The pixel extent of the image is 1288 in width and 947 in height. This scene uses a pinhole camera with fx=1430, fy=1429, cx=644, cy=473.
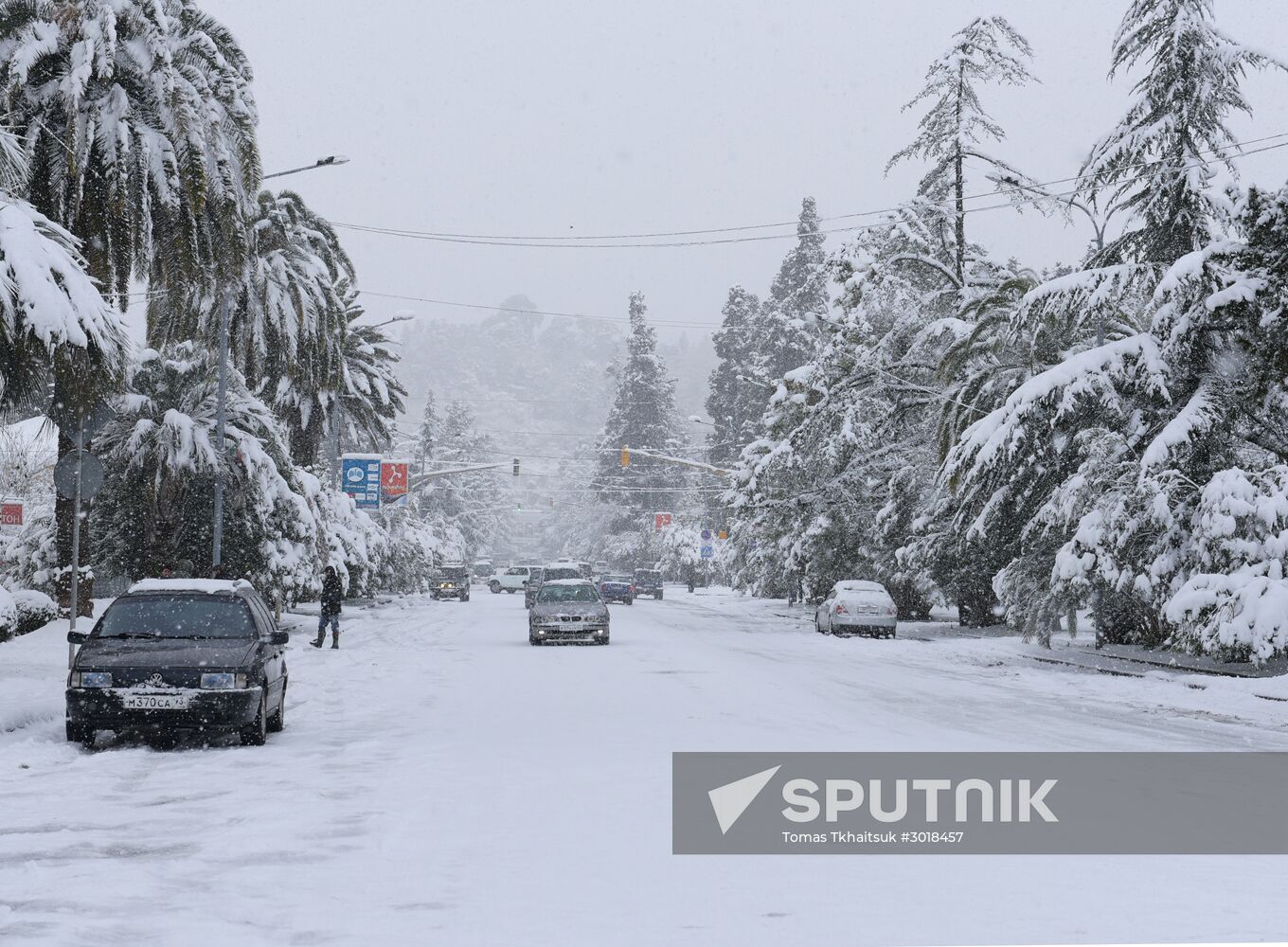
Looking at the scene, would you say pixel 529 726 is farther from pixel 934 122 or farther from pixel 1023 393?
pixel 934 122

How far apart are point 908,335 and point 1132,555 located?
57.4 feet

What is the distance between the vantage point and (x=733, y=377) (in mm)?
111125

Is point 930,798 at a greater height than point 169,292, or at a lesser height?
lesser

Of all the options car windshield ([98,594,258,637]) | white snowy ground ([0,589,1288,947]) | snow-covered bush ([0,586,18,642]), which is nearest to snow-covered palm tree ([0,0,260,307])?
snow-covered bush ([0,586,18,642])

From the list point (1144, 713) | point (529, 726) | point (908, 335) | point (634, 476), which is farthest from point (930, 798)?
point (634, 476)

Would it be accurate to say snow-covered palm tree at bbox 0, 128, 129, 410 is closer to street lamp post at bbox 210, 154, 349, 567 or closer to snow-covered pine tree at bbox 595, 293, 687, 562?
street lamp post at bbox 210, 154, 349, 567

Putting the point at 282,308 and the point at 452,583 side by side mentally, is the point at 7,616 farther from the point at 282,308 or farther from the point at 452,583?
the point at 452,583

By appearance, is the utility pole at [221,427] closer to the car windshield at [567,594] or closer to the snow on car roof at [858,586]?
the car windshield at [567,594]

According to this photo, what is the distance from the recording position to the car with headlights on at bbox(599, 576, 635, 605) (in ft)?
241

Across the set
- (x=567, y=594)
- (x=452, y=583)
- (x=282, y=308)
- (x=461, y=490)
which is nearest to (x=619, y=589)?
(x=452, y=583)

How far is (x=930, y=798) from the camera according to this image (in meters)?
10.8

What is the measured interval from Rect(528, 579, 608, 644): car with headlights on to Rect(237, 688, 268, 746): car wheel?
19876mm

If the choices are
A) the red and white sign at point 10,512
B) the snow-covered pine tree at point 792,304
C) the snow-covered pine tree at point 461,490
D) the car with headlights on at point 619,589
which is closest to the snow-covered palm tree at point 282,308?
the red and white sign at point 10,512

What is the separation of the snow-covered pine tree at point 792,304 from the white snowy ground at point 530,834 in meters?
72.9
